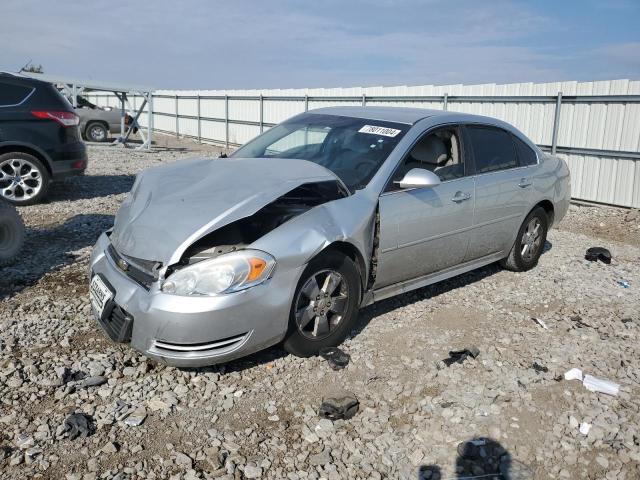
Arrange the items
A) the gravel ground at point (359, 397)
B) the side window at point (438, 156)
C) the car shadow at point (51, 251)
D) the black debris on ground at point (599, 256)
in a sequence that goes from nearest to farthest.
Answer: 1. the gravel ground at point (359, 397)
2. the side window at point (438, 156)
3. the car shadow at point (51, 251)
4. the black debris on ground at point (599, 256)

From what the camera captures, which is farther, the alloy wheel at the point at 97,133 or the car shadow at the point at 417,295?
the alloy wheel at the point at 97,133

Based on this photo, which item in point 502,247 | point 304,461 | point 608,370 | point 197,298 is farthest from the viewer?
point 502,247

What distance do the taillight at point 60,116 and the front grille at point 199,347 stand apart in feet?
21.3

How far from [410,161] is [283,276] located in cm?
164

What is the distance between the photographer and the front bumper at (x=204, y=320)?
3268 millimetres

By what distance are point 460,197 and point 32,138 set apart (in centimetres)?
655

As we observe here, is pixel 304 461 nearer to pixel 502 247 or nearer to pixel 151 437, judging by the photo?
pixel 151 437

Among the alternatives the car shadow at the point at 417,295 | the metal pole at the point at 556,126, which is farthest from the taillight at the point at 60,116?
the metal pole at the point at 556,126

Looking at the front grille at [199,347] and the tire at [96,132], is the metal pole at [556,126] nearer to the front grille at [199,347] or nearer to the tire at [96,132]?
the front grille at [199,347]

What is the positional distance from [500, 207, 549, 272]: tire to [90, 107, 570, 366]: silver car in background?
211 mm

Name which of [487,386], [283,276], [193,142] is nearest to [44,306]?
[283,276]

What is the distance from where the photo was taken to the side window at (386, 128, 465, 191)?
4.58 metres

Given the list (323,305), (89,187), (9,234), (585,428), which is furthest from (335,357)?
(89,187)

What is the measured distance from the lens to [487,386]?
373cm
